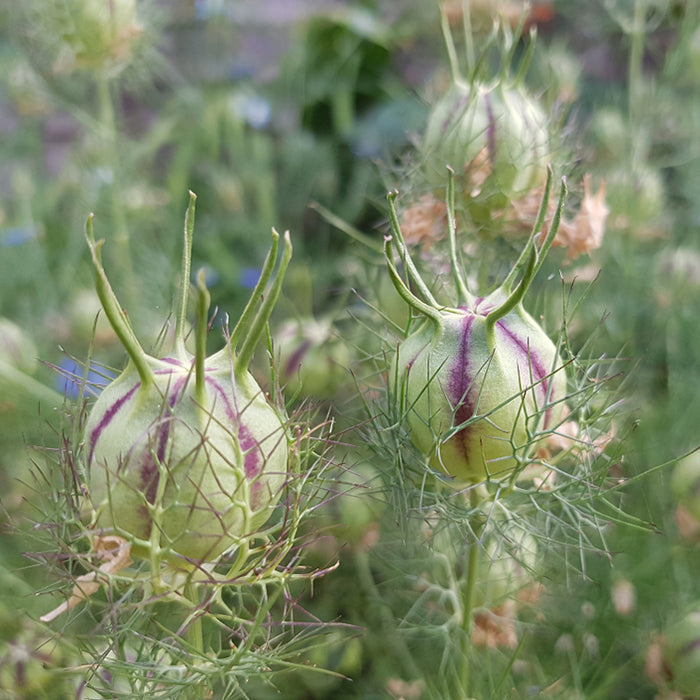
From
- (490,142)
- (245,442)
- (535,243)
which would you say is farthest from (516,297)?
(490,142)

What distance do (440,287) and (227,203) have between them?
1182 mm

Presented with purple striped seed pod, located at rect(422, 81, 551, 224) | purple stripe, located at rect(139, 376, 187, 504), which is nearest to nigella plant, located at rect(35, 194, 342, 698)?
purple stripe, located at rect(139, 376, 187, 504)

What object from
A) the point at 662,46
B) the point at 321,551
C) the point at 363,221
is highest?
the point at 662,46

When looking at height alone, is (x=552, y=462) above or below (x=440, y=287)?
below

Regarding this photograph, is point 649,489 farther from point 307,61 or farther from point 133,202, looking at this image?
point 307,61

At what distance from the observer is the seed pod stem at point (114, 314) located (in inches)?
12.2

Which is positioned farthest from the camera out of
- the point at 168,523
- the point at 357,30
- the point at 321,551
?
the point at 357,30

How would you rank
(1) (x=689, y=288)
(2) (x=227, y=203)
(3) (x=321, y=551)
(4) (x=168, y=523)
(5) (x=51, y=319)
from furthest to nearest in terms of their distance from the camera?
(2) (x=227, y=203), (5) (x=51, y=319), (1) (x=689, y=288), (3) (x=321, y=551), (4) (x=168, y=523)

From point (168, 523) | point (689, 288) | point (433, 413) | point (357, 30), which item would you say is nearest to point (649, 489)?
point (689, 288)

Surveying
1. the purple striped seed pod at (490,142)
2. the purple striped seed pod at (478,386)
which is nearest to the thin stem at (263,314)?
the purple striped seed pod at (478,386)

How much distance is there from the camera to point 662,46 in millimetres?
1902

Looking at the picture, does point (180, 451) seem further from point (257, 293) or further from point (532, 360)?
point (532, 360)

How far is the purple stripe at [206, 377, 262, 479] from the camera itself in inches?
14.1

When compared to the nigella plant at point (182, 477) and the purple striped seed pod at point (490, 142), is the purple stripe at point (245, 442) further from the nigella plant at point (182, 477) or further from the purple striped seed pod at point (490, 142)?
the purple striped seed pod at point (490, 142)
